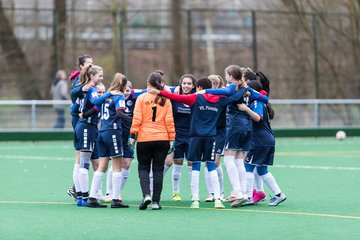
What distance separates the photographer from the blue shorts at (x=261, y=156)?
13336 mm

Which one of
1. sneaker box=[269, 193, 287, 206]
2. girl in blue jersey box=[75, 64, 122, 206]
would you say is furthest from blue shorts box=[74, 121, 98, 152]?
sneaker box=[269, 193, 287, 206]

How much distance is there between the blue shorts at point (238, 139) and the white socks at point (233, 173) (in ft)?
0.49

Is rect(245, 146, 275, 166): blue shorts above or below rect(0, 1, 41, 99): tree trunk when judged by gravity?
below

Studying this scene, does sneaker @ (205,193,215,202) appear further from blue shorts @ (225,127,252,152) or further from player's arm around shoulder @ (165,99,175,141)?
player's arm around shoulder @ (165,99,175,141)

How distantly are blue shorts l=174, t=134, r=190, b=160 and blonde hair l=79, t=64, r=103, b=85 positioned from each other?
60.4 inches

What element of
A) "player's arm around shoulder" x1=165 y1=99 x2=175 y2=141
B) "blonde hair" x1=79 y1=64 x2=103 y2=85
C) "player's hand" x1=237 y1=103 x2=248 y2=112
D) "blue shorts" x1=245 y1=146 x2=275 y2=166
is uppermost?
"blonde hair" x1=79 y1=64 x2=103 y2=85

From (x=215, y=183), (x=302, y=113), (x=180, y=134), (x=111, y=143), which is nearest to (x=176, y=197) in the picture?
(x=180, y=134)

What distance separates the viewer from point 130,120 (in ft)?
41.5

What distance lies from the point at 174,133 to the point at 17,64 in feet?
68.5

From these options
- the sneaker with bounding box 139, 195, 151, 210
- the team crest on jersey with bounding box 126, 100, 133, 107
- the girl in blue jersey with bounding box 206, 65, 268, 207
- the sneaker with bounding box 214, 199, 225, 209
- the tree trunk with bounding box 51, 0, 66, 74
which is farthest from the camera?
the tree trunk with bounding box 51, 0, 66, 74

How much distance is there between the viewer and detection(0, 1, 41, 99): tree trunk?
1252 inches

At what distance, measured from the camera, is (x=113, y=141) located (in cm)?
1288

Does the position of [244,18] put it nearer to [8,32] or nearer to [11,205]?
[8,32]

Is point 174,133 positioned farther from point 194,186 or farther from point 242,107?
point 242,107
